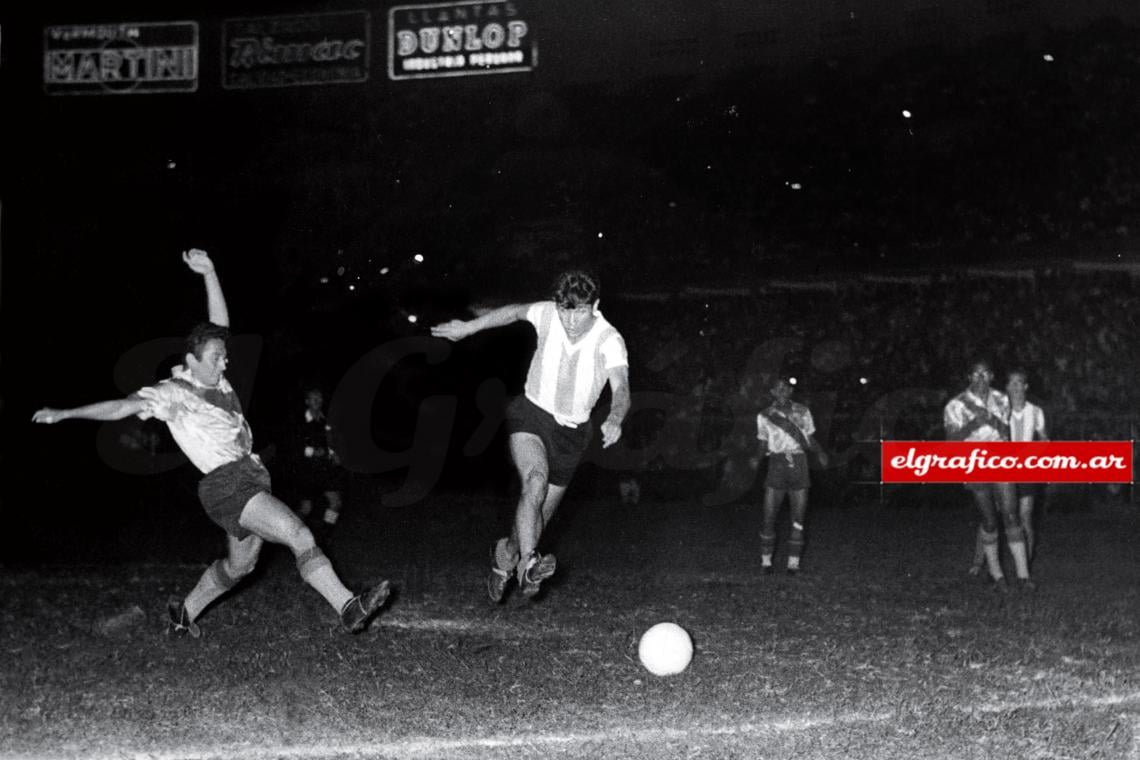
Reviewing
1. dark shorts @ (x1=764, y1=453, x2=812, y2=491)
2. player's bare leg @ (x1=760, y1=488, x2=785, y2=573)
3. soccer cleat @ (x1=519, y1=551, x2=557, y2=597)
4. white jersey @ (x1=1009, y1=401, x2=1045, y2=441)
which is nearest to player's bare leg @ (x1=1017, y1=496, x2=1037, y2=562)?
white jersey @ (x1=1009, y1=401, x2=1045, y2=441)

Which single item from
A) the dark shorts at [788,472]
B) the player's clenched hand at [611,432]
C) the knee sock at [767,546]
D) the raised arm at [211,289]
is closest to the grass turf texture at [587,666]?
the knee sock at [767,546]

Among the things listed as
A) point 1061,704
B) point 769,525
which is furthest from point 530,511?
point 769,525

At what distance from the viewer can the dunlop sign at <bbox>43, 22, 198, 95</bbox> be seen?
11.4 metres

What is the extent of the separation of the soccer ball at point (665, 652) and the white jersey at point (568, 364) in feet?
4.42

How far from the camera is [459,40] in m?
10.6

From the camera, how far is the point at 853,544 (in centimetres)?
1535

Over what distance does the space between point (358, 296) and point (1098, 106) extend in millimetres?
17882

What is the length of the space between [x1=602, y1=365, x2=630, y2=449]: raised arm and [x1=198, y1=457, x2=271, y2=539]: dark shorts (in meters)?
1.95

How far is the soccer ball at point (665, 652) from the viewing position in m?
6.95

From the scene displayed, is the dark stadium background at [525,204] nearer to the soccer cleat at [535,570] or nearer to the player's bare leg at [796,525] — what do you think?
the player's bare leg at [796,525]

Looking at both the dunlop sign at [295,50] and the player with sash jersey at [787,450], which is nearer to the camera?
the dunlop sign at [295,50]

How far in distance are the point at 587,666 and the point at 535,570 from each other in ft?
2.29

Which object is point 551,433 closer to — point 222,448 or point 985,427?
point 222,448

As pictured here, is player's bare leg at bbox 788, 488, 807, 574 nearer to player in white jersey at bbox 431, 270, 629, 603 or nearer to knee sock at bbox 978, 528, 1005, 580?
knee sock at bbox 978, 528, 1005, 580
